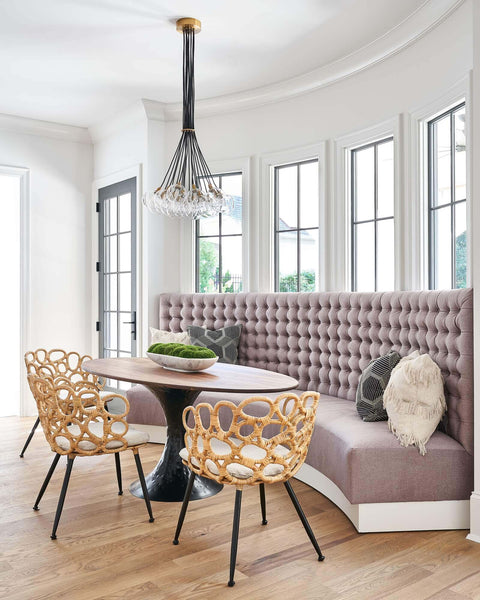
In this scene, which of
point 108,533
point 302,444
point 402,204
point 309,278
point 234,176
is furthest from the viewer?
point 234,176

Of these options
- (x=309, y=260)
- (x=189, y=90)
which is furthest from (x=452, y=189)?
(x=189, y=90)

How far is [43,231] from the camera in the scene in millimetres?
5879

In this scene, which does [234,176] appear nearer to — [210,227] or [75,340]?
[210,227]

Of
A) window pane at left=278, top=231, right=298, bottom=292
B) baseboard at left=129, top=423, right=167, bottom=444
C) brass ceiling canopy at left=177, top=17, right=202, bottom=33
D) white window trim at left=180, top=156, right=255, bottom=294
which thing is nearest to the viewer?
brass ceiling canopy at left=177, top=17, right=202, bottom=33

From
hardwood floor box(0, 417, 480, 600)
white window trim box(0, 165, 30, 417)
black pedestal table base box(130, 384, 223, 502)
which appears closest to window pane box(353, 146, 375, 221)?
black pedestal table base box(130, 384, 223, 502)

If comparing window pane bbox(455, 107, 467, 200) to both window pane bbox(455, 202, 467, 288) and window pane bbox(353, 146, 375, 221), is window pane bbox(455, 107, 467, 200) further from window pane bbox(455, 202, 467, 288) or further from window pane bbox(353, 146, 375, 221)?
window pane bbox(353, 146, 375, 221)

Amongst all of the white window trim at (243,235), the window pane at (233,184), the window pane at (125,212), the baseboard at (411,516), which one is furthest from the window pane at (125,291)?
the baseboard at (411,516)

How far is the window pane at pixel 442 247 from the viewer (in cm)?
364

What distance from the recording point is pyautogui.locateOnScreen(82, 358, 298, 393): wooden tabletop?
9.36ft

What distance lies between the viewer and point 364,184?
4.41m

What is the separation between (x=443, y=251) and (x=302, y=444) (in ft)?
5.97

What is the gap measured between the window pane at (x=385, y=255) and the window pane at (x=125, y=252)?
254cm

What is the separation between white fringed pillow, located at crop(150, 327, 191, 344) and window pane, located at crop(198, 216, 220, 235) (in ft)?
3.33

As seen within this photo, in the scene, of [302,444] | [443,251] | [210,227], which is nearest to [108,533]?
[302,444]
